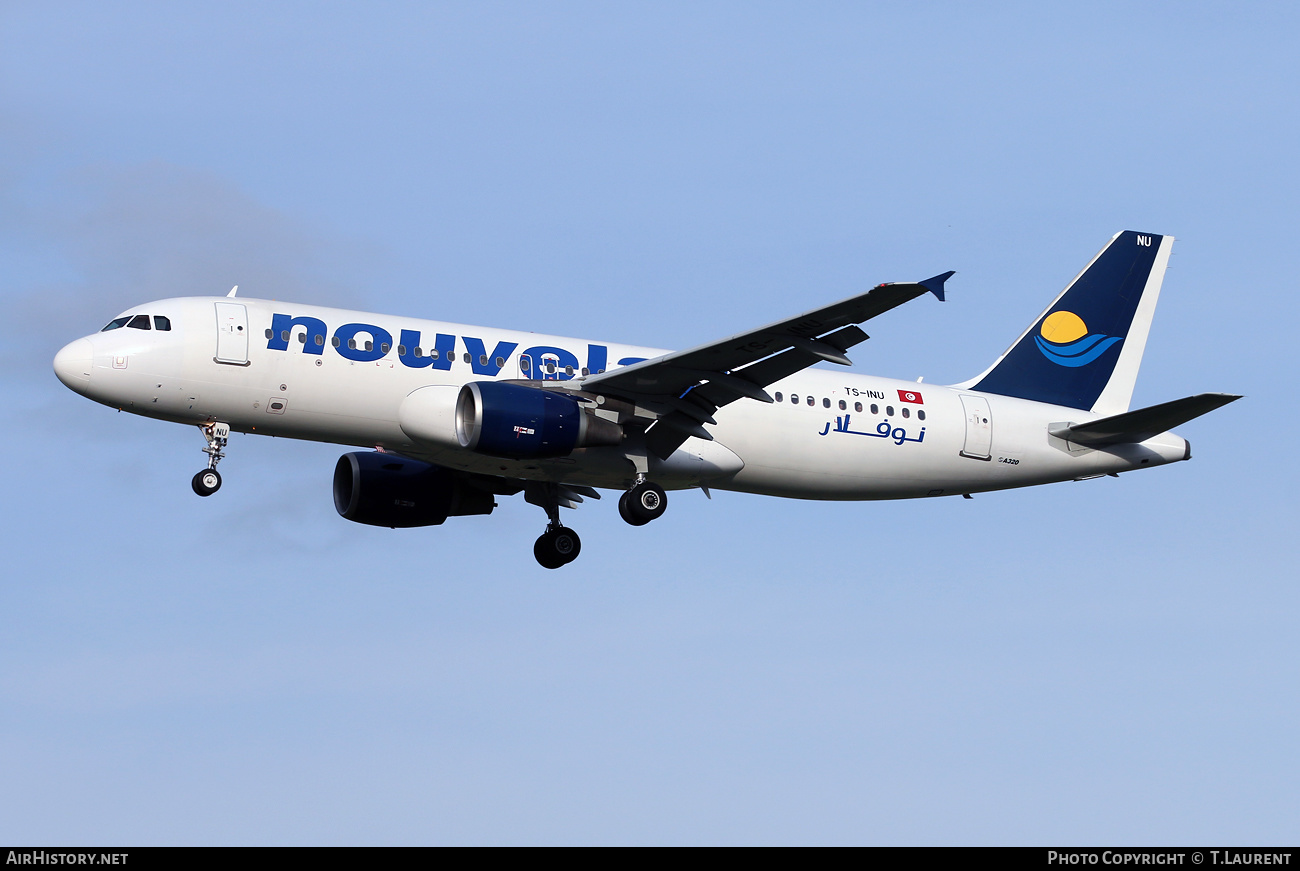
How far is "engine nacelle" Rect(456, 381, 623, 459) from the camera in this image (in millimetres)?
31188

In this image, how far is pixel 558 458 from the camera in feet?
107

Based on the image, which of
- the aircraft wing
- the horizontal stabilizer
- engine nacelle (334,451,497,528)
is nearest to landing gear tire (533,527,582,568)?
engine nacelle (334,451,497,528)

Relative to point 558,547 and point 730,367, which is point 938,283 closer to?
point 730,367

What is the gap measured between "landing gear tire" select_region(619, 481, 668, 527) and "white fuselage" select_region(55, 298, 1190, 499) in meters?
0.56

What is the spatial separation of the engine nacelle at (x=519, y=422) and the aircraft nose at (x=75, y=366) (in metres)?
7.23

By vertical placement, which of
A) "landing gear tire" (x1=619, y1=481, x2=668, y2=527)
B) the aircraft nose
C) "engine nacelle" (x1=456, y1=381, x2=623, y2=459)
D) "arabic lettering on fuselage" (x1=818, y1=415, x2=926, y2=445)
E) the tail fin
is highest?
the tail fin

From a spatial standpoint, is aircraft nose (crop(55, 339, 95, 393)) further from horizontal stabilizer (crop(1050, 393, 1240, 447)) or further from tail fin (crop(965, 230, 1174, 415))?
horizontal stabilizer (crop(1050, 393, 1240, 447))

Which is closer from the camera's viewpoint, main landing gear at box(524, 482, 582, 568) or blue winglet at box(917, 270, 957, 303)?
blue winglet at box(917, 270, 957, 303)

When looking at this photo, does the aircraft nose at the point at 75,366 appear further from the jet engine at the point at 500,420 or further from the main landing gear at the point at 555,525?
the main landing gear at the point at 555,525

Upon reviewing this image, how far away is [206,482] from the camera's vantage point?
104 feet

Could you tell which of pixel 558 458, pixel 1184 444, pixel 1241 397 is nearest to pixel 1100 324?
pixel 1184 444

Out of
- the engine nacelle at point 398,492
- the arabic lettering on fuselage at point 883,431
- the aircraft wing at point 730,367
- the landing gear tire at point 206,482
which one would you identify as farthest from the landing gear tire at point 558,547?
the landing gear tire at point 206,482
